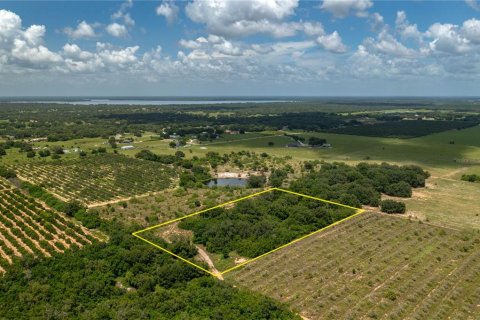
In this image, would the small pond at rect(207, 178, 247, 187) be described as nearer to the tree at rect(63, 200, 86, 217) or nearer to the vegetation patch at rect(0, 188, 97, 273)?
the tree at rect(63, 200, 86, 217)

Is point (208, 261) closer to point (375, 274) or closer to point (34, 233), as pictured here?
point (375, 274)

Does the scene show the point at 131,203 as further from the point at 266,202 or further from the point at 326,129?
the point at 326,129

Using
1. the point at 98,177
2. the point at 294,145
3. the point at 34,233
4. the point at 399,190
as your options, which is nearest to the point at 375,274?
the point at 399,190

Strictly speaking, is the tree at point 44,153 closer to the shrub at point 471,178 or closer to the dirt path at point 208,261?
the dirt path at point 208,261

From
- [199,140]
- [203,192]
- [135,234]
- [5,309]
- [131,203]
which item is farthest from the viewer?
[199,140]

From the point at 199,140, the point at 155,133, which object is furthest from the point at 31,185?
the point at 155,133
